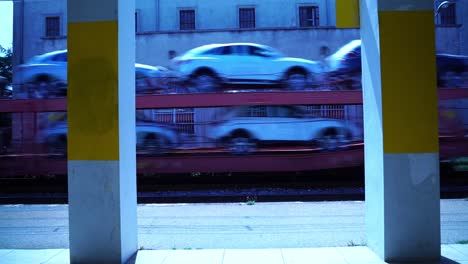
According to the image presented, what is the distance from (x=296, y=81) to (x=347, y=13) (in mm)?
8309

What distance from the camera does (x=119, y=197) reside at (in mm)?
5152

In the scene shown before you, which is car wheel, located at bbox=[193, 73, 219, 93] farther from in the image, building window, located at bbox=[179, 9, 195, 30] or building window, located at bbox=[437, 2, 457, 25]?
building window, located at bbox=[437, 2, 457, 25]

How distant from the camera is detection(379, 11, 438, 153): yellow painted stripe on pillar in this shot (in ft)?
16.8

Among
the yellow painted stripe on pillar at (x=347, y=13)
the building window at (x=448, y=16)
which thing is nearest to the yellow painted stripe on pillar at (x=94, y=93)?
the yellow painted stripe on pillar at (x=347, y=13)

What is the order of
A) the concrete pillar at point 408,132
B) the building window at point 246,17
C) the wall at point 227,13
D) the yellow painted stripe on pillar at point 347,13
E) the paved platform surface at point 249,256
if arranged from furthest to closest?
the building window at point 246,17 → the wall at point 227,13 → the yellow painted stripe on pillar at point 347,13 → the paved platform surface at point 249,256 → the concrete pillar at point 408,132

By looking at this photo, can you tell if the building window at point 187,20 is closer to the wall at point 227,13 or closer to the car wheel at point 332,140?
the wall at point 227,13

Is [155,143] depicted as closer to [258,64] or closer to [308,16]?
[258,64]

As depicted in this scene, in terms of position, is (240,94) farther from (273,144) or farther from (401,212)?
(401,212)

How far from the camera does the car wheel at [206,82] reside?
14094 mm

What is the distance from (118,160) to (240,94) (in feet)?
28.1

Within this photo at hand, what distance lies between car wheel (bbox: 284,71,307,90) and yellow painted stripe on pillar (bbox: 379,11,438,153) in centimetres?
895

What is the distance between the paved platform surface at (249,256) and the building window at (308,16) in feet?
73.9

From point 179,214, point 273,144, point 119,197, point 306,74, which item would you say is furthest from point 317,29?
point 119,197

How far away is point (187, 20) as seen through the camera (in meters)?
26.8
